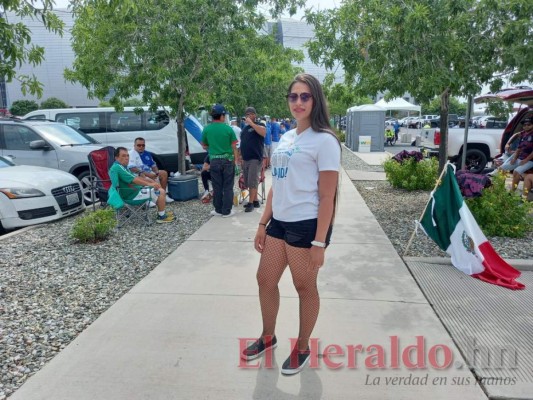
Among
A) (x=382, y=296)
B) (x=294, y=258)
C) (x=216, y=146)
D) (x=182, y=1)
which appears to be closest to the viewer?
(x=294, y=258)

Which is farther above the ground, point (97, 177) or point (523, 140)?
point (523, 140)

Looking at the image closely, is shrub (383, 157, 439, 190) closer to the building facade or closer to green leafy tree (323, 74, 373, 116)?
green leafy tree (323, 74, 373, 116)

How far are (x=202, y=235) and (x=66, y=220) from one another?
2698mm

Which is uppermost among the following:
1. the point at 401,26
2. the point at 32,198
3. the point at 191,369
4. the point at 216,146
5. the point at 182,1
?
the point at 182,1

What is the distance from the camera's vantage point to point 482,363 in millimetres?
2967

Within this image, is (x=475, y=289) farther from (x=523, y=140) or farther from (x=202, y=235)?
(x=523, y=140)

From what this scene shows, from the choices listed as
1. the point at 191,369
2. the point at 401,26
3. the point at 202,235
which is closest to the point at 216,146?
the point at 202,235

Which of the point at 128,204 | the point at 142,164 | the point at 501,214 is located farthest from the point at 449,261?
the point at 142,164

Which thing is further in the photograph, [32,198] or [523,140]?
[523,140]

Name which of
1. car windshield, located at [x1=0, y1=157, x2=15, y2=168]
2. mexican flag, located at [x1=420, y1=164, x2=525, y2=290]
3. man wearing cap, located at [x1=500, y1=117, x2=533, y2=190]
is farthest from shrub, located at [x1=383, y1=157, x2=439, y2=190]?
car windshield, located at [x1=0, y1=157, x2=15, y2=168]

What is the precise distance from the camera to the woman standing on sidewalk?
2.58 meters

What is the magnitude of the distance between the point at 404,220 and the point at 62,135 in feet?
22.9

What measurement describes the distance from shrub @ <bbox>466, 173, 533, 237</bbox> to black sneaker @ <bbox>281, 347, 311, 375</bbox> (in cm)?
405

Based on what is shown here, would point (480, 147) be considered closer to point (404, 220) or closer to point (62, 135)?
point (404, 220)
